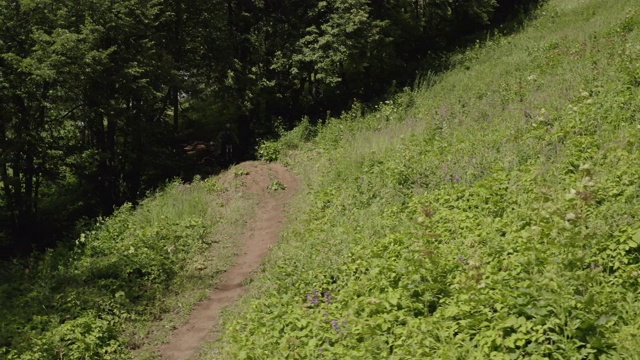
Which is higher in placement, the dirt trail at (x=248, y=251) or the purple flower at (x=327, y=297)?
the purple flower at (x=327, y=297)

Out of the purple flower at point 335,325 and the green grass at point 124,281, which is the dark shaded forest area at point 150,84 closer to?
the green grass at point 124,281

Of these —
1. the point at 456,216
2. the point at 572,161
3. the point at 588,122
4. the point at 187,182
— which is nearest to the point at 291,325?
the point at 456,216

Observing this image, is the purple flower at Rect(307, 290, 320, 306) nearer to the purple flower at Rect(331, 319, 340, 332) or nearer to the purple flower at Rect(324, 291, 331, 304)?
the purple flower at Rect(324, 291, 331, 304)

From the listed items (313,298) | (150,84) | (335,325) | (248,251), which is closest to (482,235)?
(335,325)

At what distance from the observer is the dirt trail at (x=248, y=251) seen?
26.6 feet

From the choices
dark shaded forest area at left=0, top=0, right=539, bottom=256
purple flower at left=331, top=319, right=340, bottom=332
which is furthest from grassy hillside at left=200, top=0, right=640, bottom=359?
dark shaded forest area at left=0, top=0, right=539, bottom=256

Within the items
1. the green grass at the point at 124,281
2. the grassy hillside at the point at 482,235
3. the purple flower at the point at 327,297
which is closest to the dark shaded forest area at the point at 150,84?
the green grass at the point at 124,281

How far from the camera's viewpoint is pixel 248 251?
11000 millimetres

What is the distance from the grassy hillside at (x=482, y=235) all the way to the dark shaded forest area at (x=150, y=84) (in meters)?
6.89

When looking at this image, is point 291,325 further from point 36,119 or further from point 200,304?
point 36,119

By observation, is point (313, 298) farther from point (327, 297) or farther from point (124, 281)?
point (124, 281)

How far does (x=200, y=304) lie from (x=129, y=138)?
10.5m

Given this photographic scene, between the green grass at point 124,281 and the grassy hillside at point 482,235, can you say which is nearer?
the grassy hillside at point 482,235

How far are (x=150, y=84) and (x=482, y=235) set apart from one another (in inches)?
547
